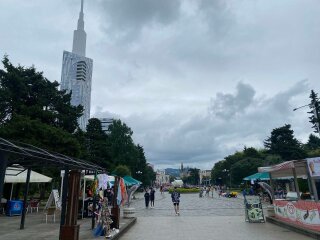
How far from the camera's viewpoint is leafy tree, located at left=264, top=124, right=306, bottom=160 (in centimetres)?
6550

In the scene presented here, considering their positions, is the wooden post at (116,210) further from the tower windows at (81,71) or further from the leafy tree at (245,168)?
the tower windows at (81,71)

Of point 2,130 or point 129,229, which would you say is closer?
point 129,229

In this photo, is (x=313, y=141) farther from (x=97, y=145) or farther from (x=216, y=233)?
(x=216, y=233)

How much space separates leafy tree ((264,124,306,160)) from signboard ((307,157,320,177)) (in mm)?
58298

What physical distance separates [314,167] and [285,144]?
60760mm

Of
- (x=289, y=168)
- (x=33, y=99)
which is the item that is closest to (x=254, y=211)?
(x=289, y=168)

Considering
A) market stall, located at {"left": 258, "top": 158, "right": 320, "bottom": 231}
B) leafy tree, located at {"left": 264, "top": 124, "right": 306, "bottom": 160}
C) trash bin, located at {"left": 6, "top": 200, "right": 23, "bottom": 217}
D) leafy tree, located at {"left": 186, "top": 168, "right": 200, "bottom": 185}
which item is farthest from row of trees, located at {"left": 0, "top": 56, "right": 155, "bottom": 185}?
leafy tree, located at {"left": 186, "top": 168, "right": 200, "bottom": 185}

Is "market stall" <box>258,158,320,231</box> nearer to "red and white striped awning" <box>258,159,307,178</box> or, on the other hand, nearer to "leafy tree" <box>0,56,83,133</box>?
Answer: "red and white striped awning" <box>258,159,307,178</box>

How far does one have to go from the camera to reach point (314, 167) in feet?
36.2

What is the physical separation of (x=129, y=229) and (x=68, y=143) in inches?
557

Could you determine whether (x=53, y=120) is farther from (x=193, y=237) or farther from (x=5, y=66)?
(x=193, y=237)

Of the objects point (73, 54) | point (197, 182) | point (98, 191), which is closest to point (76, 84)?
point (73, 54)

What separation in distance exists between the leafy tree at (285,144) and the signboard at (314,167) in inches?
2295

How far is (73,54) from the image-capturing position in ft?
582
